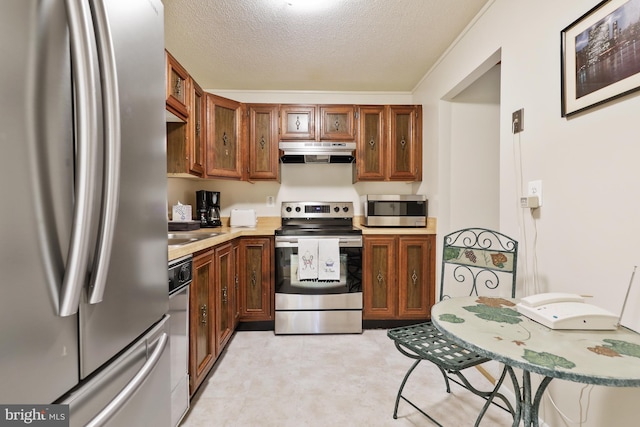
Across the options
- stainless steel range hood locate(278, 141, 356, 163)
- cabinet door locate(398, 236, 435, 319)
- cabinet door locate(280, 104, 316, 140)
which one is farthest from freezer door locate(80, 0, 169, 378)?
cabinet door locate(398, 236, 435, 319)

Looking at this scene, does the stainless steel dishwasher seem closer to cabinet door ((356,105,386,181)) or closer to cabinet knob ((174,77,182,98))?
cabinet knob ((174,77,182,98))

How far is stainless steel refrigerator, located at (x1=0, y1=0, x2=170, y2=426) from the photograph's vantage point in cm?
47

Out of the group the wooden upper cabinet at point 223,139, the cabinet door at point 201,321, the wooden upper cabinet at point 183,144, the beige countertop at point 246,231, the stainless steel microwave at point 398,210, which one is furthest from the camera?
the stainless steel microwave at point 398,210

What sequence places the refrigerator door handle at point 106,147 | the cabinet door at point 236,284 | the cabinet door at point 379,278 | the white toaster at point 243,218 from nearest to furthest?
the refrigerator door handle at point 106,147 → the cabinet door at point 236,284 → the cabinet door at point 379,278 → the white toaster at point 243,218

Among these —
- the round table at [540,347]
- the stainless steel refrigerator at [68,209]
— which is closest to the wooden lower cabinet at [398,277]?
the round table at [540,347]

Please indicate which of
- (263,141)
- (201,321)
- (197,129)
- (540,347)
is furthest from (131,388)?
(263,141)

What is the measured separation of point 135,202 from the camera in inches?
30.4

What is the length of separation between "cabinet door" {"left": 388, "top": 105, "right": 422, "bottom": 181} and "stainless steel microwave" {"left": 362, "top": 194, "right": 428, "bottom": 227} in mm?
264

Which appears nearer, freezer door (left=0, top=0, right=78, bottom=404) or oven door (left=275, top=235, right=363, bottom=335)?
freezer door (left=0, top=0, right=78, bottom=404)

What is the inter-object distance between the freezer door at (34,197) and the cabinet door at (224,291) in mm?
1357

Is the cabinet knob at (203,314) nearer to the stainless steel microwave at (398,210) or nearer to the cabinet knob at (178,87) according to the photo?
the cabinet knob at (178,87)

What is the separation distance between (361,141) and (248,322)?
6.77 ft

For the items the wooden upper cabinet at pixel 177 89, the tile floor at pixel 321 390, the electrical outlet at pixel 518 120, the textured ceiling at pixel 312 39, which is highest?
the textured ceiling at pixel 312 39

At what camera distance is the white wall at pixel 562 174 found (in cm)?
104
